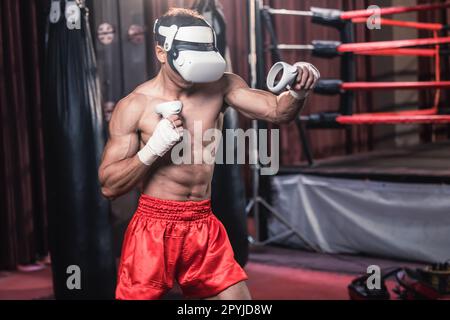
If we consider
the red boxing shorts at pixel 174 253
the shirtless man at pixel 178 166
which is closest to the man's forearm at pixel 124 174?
the shirtless man at pixel 178 166

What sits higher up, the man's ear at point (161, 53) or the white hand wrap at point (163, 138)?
the man's ear at point (161, 53)

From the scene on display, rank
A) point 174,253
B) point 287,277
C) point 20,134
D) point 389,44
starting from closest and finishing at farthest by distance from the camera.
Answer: point 174,253, point 389,44, point 287,277, point 20,134

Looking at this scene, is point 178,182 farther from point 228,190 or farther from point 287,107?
point 228,190

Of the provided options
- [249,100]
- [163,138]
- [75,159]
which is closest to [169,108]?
[163,138]

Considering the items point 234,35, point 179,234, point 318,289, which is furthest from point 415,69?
point 179,234

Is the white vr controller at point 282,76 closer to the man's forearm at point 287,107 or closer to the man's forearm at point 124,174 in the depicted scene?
the man's forearm at point 287,107

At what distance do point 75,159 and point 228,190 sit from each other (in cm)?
70

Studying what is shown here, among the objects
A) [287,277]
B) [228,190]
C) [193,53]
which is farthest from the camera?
[287,277]

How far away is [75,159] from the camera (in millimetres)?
2213

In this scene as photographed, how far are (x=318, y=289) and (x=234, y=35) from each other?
Answer: 7.12 ft

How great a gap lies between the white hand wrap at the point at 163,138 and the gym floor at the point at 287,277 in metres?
1.58

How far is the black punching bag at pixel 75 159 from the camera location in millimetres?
2119

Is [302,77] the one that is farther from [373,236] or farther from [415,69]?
[415,69]

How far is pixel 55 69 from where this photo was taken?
2.14 meters
